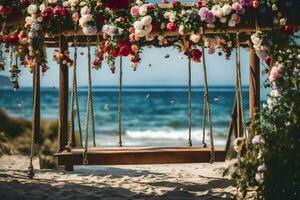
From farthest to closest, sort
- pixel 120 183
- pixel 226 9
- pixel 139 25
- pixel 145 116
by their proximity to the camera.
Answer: pixel 145 116, pixel 120 183, pixel 139 25, pixel 226 9

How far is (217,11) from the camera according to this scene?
222 inches

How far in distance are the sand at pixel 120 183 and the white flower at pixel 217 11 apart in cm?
220

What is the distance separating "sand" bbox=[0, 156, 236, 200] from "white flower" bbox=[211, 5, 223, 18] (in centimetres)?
220

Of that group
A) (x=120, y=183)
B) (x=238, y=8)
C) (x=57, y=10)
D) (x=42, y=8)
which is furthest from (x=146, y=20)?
(x=120, y=183)

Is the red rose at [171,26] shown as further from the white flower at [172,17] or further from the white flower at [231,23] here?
the white flower at [231,23]

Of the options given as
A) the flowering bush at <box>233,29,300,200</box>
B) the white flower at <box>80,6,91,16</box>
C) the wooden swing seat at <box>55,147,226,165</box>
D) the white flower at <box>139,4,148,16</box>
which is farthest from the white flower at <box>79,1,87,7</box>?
the flowering bush at <box>233,29,300,200</box>

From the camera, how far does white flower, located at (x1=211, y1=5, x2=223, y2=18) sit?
18.4 ft

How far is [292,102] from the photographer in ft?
16.2

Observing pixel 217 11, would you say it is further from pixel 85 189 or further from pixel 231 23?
pixel 85 189

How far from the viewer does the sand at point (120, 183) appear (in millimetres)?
6770

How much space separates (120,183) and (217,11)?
3.21 metres

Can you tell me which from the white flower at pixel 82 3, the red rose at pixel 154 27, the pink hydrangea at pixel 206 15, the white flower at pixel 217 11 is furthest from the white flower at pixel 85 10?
the white flower at pixel 217 11

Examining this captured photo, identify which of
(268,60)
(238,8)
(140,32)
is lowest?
(268,60)

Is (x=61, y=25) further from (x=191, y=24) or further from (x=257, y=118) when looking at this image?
(x=257, y=118)
